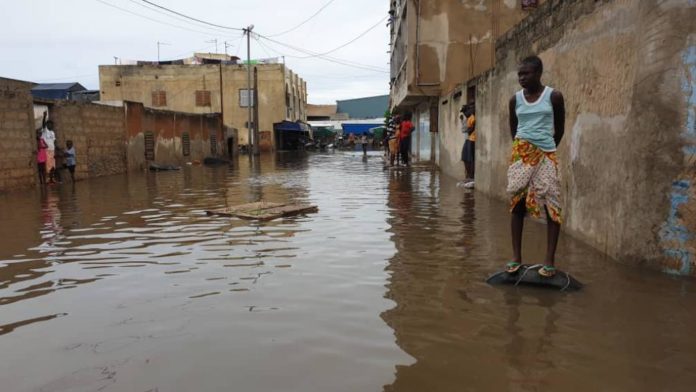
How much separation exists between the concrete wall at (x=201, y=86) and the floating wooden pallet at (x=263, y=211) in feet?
127

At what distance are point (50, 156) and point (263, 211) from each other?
9230 millimetres

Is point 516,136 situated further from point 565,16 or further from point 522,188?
point 565,16

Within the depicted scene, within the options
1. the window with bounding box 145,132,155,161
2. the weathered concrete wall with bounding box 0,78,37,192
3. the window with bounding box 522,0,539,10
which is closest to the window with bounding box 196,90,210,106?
the window with bounding box 145,132,155,161

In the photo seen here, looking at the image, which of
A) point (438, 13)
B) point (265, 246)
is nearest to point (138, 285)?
point (265, 246)

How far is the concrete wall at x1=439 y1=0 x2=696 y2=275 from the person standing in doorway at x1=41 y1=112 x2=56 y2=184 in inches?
503

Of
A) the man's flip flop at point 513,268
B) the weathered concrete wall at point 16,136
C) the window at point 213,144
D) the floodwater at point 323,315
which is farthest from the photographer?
the window at point 213,144

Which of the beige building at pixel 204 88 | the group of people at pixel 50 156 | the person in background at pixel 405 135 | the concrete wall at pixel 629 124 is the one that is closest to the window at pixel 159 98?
the beige building at pixel 204 88

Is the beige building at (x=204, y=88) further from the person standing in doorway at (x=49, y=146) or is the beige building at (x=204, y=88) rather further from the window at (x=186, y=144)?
the person standing in doorway at (x=49, y=146)

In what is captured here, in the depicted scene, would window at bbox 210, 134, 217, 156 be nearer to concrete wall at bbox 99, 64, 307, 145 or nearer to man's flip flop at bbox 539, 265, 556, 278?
concrete wall at bbox 99, 64, 307, 145

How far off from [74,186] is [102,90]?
36697mm

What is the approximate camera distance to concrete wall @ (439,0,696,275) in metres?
4.20

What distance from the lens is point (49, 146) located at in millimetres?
14438

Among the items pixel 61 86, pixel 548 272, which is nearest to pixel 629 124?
pixel 548 272

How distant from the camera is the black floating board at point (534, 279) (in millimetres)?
4117
